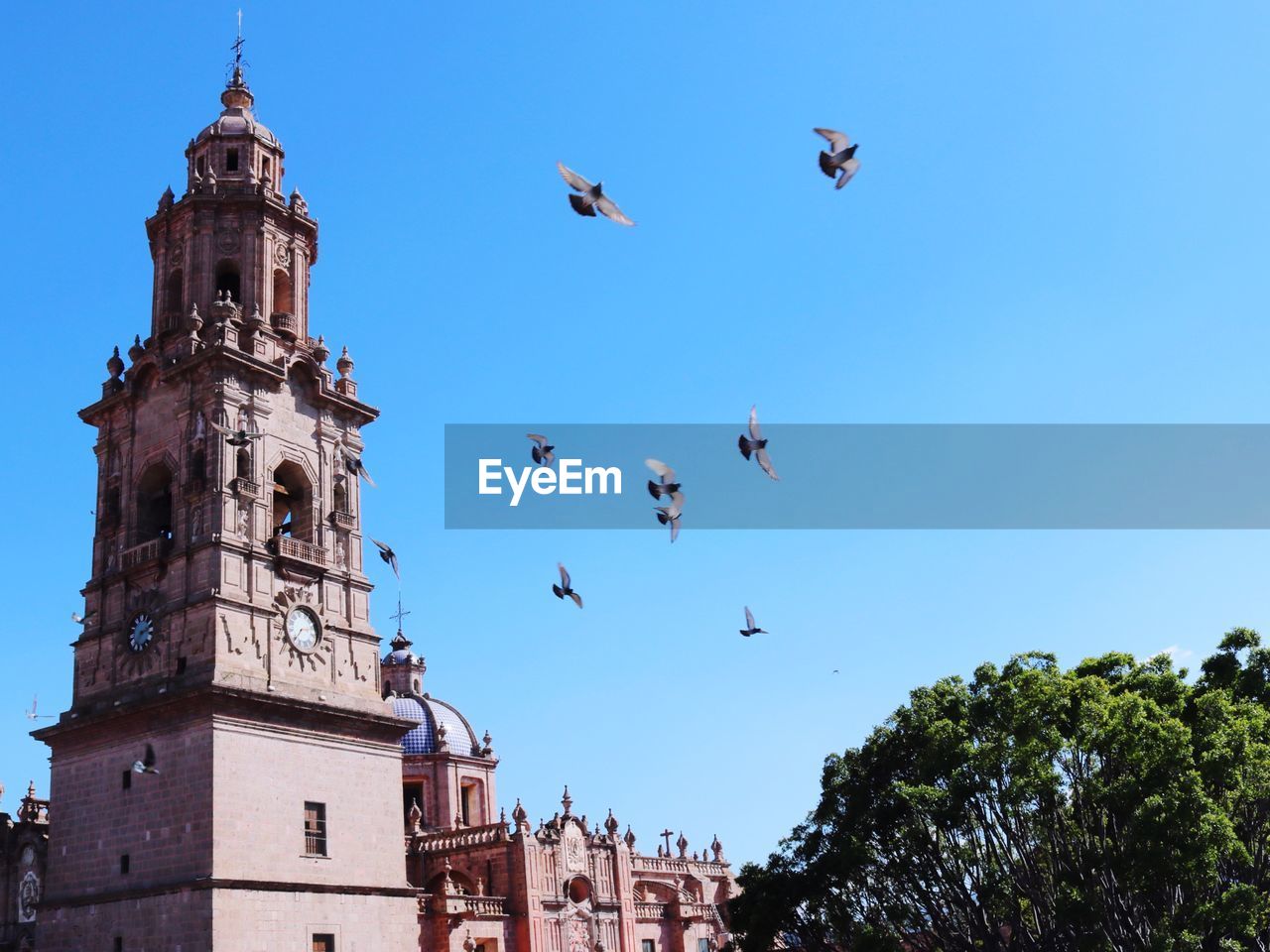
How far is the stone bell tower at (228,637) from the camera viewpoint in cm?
3556

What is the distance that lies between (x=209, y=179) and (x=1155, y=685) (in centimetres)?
3433

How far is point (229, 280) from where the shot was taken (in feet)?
148

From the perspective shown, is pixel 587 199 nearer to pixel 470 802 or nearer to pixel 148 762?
pixel 148 762

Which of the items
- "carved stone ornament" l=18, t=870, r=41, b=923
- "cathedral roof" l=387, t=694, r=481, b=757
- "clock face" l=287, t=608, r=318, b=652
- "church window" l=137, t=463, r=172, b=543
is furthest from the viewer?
"cathedral roof" l=387, t=694, r=481, b=757

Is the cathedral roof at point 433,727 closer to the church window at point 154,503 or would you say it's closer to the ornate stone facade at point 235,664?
the ornate stone facade at point 235,664

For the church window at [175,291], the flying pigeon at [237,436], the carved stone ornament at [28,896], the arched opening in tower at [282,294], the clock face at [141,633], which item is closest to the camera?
the flying pigeon at [237,436]

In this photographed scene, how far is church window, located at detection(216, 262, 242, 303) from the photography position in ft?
145

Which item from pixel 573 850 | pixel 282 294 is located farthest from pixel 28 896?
pixel 282 294

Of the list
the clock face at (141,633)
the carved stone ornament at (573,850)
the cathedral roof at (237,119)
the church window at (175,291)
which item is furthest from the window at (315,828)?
the cathedral roof at (237,119)

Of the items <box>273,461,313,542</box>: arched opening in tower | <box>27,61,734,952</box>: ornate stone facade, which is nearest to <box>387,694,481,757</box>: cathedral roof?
<box>27,61,734,952</box>: ornate stone facade

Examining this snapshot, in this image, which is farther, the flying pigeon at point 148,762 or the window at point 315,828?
the window at point 315,828

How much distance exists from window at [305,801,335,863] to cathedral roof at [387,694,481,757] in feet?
82.8

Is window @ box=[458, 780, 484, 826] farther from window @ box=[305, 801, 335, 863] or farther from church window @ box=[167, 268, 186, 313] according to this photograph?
church window @ box=[167, 268, 186, 313]

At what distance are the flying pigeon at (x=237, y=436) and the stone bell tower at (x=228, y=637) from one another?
15 cm
